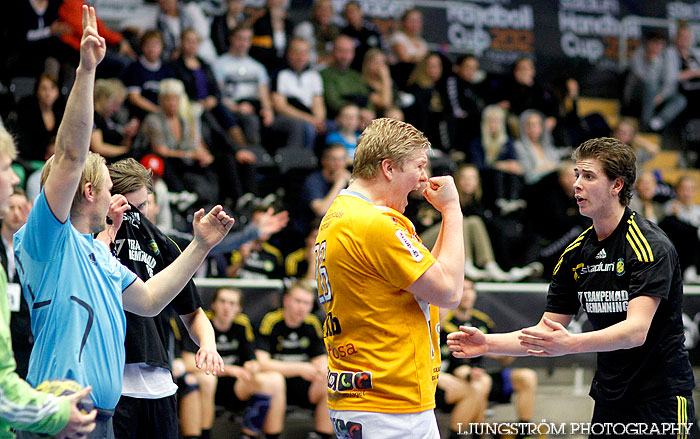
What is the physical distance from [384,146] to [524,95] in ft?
30.7

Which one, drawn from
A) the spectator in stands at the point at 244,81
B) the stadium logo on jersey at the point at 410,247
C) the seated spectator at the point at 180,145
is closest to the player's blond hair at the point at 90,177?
the stadium logo on jersey at the point at 410,247

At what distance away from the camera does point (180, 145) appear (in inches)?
366

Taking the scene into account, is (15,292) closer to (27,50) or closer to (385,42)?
(27,50)

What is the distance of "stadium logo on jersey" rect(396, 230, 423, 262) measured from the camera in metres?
3.25

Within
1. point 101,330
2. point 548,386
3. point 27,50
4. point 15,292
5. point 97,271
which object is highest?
point 27,50

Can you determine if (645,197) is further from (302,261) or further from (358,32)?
(302,261)

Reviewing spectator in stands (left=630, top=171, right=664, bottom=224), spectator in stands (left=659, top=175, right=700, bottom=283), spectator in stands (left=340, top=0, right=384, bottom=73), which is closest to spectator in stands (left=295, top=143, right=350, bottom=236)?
spectator in stands (left=340, top=0, right=384, bottom=73)

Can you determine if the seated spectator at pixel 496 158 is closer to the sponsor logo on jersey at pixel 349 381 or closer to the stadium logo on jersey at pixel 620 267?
the stadium logo on jersey at pixel 620 267

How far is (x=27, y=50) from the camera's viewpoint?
957 centimetres

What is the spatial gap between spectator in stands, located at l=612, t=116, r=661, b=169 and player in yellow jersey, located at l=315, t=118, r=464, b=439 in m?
9.29

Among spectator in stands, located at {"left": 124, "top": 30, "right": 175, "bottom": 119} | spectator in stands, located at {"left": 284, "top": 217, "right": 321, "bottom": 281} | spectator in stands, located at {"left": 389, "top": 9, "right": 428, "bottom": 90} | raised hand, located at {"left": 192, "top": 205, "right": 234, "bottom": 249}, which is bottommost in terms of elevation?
spectator in stands, located at {"left": 284, "top": 217, "right": 321, "bottom": 281}

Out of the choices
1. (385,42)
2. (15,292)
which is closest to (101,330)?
(15,292)

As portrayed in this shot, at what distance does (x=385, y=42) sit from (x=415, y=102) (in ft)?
5.89

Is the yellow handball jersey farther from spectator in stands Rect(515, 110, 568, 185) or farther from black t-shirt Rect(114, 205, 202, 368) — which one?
spectator in stands Rect(515, 110, 568, 185)
